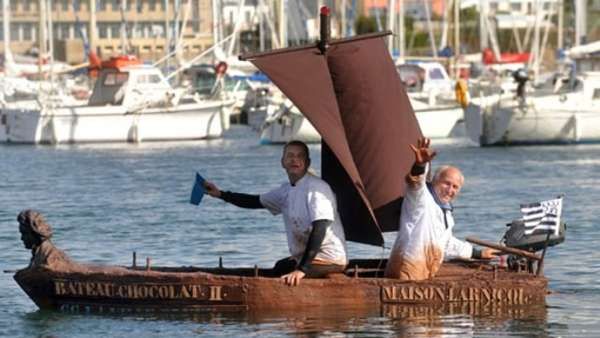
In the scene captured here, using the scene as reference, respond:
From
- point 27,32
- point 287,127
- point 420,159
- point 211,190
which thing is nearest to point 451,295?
point 420,159

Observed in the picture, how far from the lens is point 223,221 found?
3094cm

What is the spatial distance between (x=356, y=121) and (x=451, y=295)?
1866 mm

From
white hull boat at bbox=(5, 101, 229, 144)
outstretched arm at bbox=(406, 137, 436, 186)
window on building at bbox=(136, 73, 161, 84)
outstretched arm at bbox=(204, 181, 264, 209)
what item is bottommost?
white hull boat at bbox=(5, 101, 229, 144)

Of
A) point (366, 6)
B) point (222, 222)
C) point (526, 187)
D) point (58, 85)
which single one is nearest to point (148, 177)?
point (526, 187)

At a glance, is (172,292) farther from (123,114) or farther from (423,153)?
(123,114)

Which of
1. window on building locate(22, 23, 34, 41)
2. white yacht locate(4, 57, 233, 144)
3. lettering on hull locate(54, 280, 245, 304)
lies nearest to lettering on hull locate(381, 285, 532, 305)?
lettering on hull locate(54, 280, 245, 304)

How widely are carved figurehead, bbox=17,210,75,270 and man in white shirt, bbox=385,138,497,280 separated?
3.00 meters

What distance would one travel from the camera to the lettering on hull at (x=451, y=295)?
18.2 m

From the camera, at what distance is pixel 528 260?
19.0 m

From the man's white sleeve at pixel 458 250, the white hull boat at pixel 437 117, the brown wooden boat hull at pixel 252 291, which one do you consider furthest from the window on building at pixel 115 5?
the brown wooden boat hull at pixel 252 291

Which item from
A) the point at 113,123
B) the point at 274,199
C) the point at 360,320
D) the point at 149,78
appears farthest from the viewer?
the point at 113,123

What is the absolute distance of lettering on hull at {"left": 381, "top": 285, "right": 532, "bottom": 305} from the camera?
59.8 feet

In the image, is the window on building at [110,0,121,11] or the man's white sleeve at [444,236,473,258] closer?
the man's white sleeve at [444,236,473,258]

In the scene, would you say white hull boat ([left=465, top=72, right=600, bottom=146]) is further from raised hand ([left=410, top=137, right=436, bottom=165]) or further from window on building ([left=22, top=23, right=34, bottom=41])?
window on building ([left=22, top=23, right=34, bottom=41])
